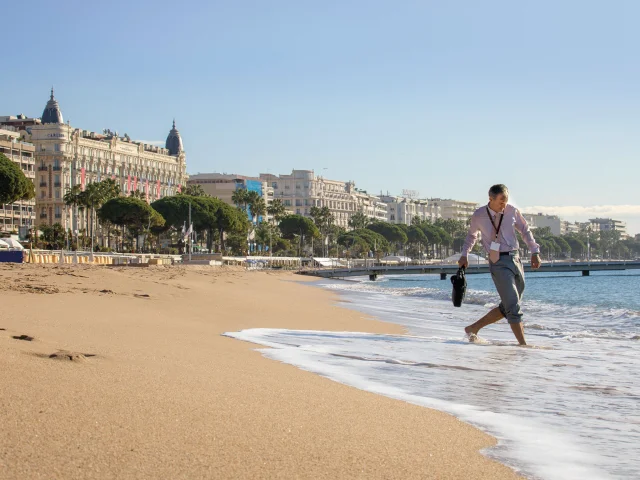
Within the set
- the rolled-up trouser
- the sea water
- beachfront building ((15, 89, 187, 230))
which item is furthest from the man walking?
beachfront building ((15, 89, 187, 230))

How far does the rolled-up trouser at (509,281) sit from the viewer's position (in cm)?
958

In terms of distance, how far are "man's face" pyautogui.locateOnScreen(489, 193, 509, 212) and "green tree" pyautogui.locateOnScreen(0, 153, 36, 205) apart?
59.7 m

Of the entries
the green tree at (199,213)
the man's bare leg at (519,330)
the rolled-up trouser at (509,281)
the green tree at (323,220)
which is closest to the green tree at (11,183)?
the green tree at (199,213)

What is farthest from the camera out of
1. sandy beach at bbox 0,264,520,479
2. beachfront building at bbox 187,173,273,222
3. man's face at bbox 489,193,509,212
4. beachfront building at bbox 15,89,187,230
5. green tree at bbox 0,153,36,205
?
beachfront building at bbox 187,173,273,222

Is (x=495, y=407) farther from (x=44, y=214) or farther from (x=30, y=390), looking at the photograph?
(x=44, y=214)

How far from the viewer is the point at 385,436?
4395mm

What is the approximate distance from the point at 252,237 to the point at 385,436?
132543mm

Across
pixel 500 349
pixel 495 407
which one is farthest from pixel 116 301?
pixel 495 407

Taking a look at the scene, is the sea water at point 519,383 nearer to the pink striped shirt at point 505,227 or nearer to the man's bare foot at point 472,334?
the man's bare foot at point 472,334

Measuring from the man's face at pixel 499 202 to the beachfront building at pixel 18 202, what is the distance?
90443 millimetres

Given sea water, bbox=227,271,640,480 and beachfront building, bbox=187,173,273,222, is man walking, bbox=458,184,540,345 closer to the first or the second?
sea water, bbox=227,271,640,480

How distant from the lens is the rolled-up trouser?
9.58 metres

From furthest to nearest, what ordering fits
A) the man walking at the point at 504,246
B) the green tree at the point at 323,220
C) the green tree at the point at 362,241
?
the green tree at the point at 362,241 → the green tree at the point at 323,220 → the man walking at the point at 504,246

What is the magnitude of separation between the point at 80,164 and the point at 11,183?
5658cm
